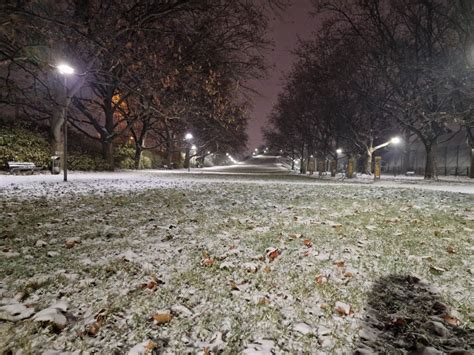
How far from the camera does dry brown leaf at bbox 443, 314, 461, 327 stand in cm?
246

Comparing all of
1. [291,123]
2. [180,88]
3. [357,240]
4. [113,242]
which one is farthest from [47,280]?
[291,123]

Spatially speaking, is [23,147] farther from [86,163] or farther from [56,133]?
[86,163]

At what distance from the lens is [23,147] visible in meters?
16.1

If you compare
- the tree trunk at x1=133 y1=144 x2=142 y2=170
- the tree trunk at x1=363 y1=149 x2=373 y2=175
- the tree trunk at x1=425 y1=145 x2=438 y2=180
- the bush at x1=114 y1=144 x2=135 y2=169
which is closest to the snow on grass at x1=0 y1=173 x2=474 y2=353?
the tree trunk at x1=425 y1=145 x2=438 y2=180

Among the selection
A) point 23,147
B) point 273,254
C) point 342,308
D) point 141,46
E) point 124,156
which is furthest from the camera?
point 124,156

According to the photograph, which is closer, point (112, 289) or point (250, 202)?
point (112, 289)

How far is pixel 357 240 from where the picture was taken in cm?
429

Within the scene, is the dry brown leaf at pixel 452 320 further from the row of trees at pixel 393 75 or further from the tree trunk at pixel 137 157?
the tree trunk at pixel 137 157

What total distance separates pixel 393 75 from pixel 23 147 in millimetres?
25463

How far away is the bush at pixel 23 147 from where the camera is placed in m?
15.4

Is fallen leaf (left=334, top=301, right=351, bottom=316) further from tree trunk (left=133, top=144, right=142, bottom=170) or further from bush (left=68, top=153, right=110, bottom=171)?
tree trunk (left=133, top=144, right=142, bottom=170)

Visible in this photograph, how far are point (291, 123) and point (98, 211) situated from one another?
32183mm

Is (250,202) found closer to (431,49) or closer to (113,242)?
(113,242)

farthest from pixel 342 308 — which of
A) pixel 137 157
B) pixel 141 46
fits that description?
pixel 137 157
